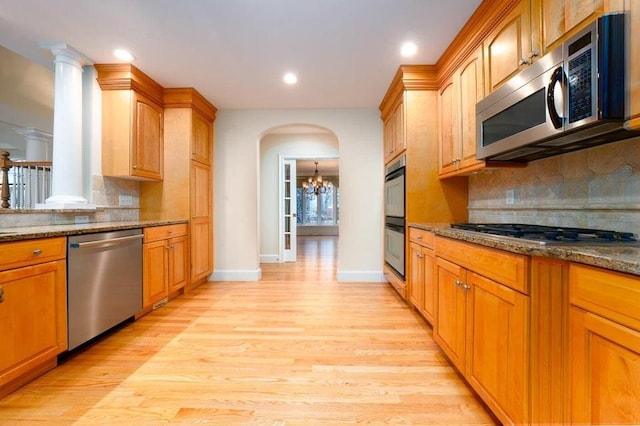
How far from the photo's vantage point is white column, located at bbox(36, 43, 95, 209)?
8.64 feet

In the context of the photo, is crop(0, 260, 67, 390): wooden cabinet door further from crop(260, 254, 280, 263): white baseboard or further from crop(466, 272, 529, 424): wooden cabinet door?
crop(260, 254, 280, 263): white baseboard

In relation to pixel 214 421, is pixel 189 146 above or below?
above

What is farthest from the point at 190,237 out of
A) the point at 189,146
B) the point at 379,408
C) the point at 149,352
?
the point at 379,408

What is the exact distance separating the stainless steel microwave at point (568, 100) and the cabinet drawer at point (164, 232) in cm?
294

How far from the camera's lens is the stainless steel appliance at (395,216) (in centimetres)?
301

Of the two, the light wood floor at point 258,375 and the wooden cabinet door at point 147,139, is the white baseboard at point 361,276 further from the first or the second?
the wooden cabinet door at point 147,139

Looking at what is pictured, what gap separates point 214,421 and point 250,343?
802 millimetres

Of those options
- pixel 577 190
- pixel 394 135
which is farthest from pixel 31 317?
pixel 394 135

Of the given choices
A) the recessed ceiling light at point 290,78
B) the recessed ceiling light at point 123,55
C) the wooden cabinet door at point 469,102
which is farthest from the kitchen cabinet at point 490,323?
the recessed ceiling light at point 123,55

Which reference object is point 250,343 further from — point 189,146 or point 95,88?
point 95,88

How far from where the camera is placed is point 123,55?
2.74 meters

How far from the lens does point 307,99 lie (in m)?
3.71

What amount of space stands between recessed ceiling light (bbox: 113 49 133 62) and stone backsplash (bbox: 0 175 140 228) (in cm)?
119

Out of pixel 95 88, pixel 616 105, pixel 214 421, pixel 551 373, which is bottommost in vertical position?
pixel 214 421
